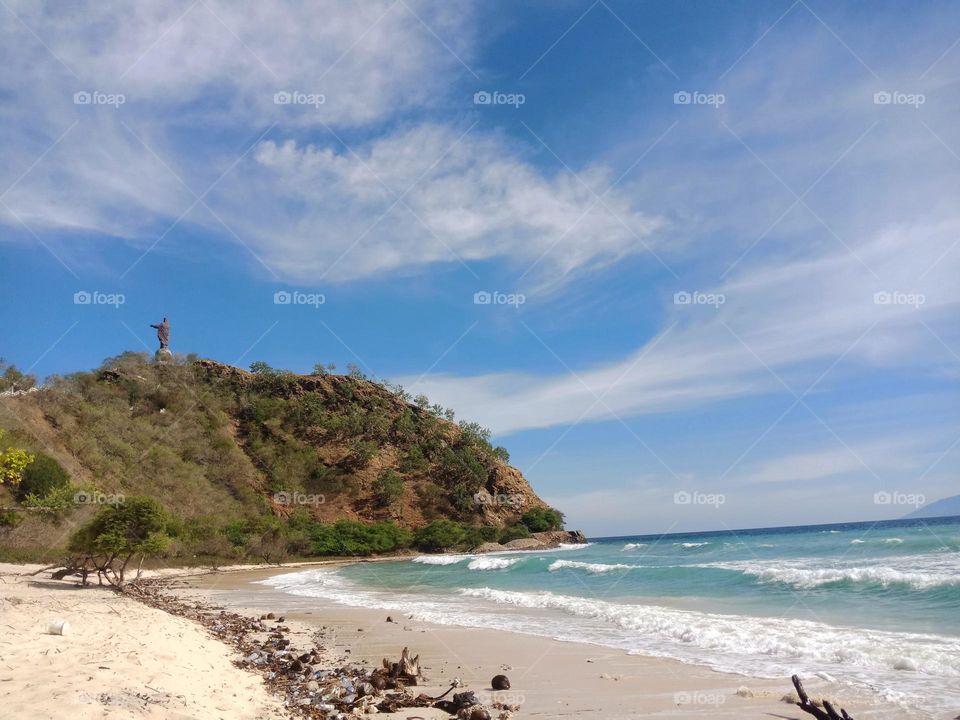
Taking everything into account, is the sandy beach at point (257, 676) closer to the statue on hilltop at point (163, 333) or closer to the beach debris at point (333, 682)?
the beach debris at point (333, 682)

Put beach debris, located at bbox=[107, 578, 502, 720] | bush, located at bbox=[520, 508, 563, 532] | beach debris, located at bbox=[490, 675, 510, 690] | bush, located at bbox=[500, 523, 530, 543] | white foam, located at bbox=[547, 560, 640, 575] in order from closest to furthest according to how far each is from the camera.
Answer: beach debris, located at bbox=[107, 578, 502, 720]
beach debris, located at bbox=[490, 675, 510, 690]
white foam, located at bbox=[547, 560, 640, 575]
bush, located at bbox=[500, 523, 530, 543]
bush, located at bbox=[520, 508, 563, 532]

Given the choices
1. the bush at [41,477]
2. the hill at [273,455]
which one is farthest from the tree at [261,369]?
the bush at [41,477]

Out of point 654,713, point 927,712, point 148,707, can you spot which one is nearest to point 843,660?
point 927,712

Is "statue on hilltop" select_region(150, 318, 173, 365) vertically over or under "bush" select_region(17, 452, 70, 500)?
over

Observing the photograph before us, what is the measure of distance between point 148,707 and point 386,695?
260 centimetres

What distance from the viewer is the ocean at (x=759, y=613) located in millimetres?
8109

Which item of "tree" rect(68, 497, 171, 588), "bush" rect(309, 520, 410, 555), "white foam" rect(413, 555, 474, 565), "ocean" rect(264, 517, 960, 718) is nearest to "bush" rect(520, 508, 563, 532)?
"bush" rect(309, 520, 410, 555)

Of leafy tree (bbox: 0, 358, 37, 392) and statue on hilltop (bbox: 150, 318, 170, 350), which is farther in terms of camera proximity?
statue on hilltop (bbox: 150, 318, 170, 350)

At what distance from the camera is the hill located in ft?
146

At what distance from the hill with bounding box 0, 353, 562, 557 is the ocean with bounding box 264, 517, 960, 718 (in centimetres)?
2193

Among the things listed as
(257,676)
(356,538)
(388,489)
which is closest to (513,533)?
(388,489)

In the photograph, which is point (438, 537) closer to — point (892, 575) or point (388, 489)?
point (388, 489)

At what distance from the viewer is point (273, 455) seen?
7156 centimetres

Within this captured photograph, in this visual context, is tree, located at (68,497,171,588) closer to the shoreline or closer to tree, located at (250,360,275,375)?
the shoreline
